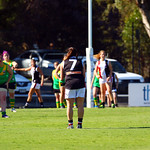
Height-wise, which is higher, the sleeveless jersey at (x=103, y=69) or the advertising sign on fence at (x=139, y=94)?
the sleeveless jersey at (x=103, y=69)

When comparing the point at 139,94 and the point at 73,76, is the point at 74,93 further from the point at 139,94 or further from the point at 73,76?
the point at 139,94

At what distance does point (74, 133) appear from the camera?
1290 cm

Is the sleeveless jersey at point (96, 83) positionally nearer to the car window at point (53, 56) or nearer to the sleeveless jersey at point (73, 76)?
the sleeveless jersey at point (73, 76)

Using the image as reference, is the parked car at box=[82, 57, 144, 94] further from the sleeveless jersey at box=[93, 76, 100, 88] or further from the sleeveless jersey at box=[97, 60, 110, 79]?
the sleeveless jersey at box=[97, 60, 110, 79]

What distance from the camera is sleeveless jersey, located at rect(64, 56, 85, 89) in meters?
13.8

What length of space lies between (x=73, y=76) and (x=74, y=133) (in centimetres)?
154

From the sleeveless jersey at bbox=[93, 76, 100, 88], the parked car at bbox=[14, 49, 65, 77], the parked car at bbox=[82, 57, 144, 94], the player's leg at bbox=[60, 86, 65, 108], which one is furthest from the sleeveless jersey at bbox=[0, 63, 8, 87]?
the parked car at bbox=[14, 49, 65, 77]

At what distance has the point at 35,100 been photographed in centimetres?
2898

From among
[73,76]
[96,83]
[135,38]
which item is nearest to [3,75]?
[73,76]

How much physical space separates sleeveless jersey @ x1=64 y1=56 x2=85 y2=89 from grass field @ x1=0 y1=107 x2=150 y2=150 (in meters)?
0.98

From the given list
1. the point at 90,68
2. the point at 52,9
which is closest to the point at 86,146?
the point at 90,68

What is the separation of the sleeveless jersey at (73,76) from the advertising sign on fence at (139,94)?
10674mm

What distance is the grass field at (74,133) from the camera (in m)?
11.0

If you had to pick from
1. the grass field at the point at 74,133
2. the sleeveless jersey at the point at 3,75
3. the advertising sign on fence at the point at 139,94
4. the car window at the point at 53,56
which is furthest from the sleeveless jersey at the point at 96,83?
the car window at the point at 53,56
